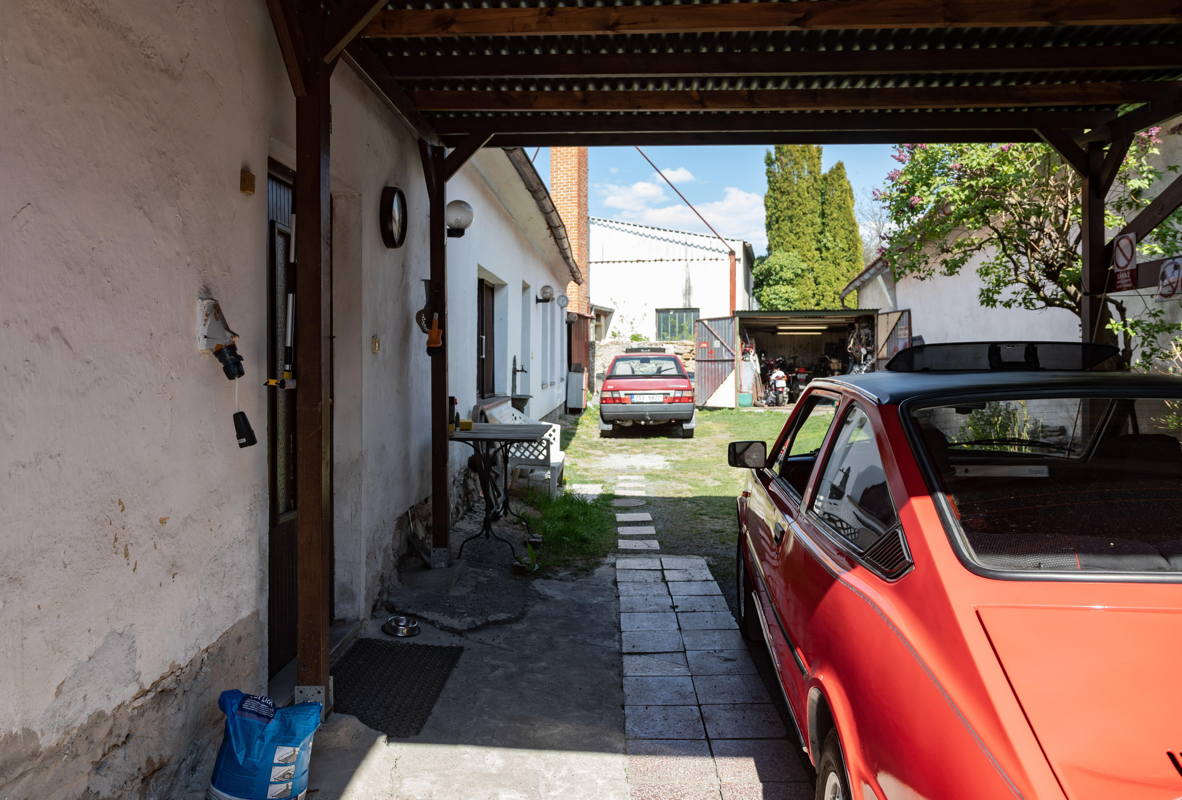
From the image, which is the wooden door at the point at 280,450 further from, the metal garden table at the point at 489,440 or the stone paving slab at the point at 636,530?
the stone paving slab at the point at 636,530

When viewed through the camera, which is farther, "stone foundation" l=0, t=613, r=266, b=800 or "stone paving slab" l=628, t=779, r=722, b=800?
"stone paving slab" l=628, t=779, r=722, b=800

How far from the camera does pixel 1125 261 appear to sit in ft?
17.9

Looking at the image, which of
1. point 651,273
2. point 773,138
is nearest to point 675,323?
point 651,273

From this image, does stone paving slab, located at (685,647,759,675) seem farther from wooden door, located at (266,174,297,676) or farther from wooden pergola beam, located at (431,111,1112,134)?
wooden pergola beam, located at (431,111,1112,134)

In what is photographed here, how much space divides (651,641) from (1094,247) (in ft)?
14.3

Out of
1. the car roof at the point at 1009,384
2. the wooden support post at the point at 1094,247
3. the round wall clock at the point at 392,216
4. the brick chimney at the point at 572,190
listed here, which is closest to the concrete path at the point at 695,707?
the car roof at the point at 1009,384

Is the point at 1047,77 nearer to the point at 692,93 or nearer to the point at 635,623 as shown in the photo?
the point at 692,93

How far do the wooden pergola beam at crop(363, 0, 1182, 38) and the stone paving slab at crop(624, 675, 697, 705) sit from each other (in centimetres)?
327

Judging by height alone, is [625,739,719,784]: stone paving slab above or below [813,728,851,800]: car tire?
below

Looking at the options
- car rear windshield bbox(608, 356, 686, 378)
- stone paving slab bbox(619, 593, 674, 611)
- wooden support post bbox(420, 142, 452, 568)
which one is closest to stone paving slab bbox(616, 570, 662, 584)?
stone paving slab bbox(619, 593, 674, 611)

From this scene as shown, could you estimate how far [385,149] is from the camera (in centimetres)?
511

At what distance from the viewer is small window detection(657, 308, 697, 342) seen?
102ft

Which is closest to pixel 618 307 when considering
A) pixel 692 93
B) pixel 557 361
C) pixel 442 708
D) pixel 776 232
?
pixel 776 232

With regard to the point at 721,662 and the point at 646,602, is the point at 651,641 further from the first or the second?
the point at 646,602
